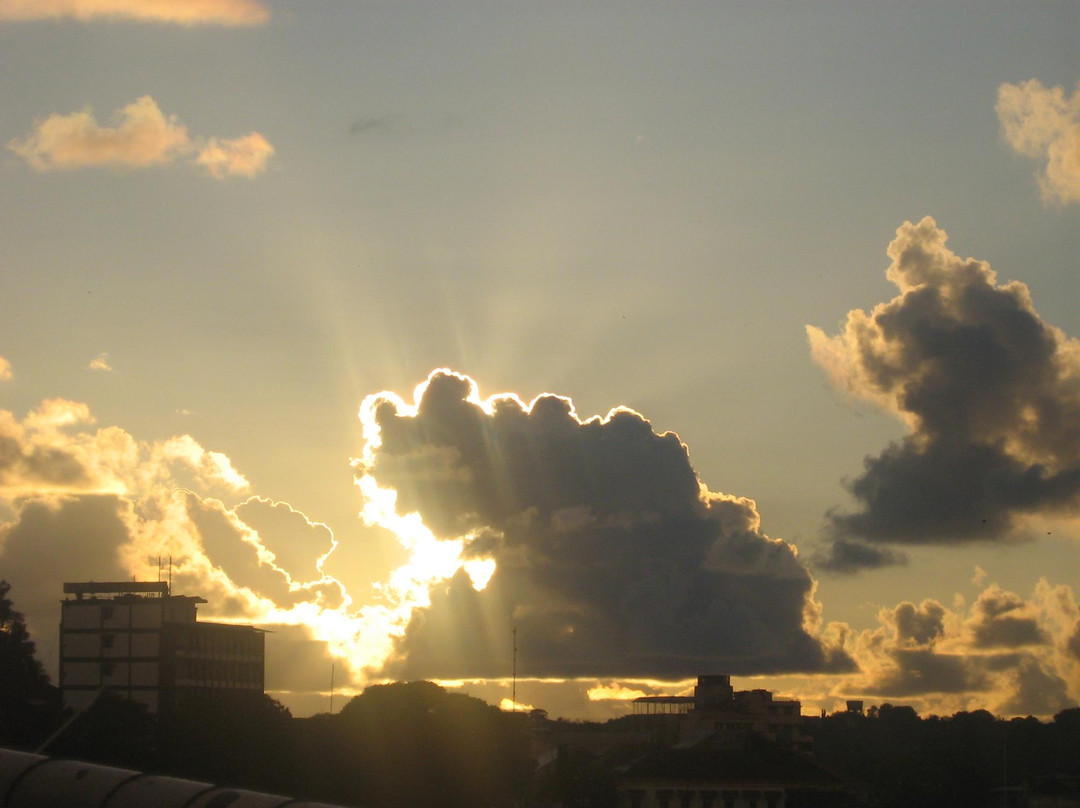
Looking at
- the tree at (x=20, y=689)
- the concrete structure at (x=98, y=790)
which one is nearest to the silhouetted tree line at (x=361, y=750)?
the tree at (x=20, y=689)

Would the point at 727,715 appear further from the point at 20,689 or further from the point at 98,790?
the point at 98,790

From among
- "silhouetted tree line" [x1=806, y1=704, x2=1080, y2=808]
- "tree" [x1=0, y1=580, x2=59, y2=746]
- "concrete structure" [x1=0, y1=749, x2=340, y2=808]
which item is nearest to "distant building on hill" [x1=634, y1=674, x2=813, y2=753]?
"silhouetted tree line" [x1=806, y1=704, x2=1080, y2=808]

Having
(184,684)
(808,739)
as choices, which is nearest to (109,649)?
(184,684)

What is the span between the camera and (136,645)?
129m

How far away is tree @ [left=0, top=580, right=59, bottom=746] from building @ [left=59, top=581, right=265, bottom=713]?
24734mm

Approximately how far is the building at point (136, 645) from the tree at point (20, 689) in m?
24.7

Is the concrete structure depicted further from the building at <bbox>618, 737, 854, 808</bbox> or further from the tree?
the building at <bbox>618, 737, 854, 808</bbox>

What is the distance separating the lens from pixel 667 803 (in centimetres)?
9506

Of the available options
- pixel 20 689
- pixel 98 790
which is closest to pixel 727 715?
pixel 20 689

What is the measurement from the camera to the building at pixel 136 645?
128 metres

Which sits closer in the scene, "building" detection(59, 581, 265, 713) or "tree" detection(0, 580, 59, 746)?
"tree" detection(0, 580, 59, 746)

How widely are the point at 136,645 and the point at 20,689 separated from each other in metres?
38.6

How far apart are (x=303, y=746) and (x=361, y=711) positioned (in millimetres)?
12029

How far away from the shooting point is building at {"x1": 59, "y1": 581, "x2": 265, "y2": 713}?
419ft
